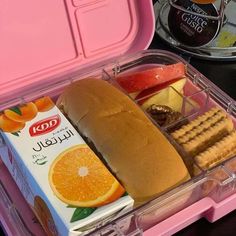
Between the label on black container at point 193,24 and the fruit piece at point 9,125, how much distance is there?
38 cm

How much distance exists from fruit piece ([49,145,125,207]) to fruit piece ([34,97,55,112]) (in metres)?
0.08

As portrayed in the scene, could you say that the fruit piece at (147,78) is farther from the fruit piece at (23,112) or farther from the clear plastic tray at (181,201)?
the fruit piece at (23,112)

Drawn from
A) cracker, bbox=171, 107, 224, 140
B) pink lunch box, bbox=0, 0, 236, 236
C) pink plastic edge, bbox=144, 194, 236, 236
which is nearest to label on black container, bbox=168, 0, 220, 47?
pink lunch box, bbox=0, 0, 236, 236

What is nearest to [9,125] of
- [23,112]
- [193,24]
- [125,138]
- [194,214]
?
[23,112]

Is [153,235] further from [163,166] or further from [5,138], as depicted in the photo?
[5,138]

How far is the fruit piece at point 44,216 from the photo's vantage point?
22.7 inches

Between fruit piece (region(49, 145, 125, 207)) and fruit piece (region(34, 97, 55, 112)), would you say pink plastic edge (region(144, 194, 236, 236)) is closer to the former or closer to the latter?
fruit piece (region(49, 145, 125, 207))

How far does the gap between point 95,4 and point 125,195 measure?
12.7 inches

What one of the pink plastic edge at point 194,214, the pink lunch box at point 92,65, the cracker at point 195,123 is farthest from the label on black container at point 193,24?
the pink plastic edge at point 194,214

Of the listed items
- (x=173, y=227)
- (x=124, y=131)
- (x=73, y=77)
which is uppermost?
(x=73, y=77)

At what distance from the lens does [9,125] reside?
2.14ft

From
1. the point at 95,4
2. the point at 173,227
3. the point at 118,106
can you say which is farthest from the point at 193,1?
Answer: the point at 173,227

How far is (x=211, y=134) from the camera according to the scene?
2.16 feet

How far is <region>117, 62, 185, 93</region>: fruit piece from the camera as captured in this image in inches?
29.4
